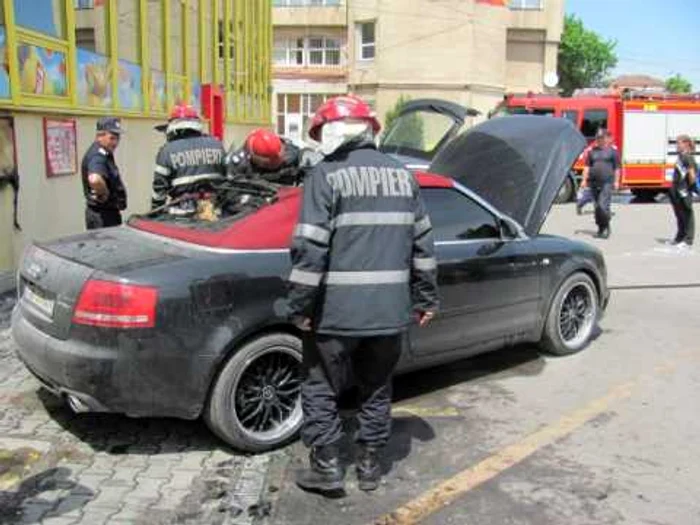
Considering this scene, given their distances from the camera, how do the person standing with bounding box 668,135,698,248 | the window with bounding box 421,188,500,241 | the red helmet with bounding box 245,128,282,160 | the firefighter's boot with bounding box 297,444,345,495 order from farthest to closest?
the person standing with bounding box 668,135,698,248
the red helmet with bounding box 245,128,282,160
the window with bounding box 421,188,500,241
the firefighter's boot with bounding box 297,444,345,495

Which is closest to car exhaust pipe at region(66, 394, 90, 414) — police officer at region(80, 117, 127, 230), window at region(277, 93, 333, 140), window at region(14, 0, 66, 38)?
police officer at region(80, 117, 127, 230)

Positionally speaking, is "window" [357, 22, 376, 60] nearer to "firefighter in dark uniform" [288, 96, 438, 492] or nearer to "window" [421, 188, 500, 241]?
"window" [421, 188, 500, 241]

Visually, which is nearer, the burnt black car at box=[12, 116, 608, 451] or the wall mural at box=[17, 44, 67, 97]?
the burnt black car at box=[12, 116, 608, 451]

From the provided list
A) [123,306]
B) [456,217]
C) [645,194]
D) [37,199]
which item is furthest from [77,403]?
[645,194]

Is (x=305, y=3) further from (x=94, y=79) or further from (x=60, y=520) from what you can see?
(x=60, y=520)

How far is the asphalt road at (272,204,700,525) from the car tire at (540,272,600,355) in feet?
0.38

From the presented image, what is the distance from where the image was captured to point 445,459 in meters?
4.27

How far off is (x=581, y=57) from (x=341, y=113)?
63381 mm

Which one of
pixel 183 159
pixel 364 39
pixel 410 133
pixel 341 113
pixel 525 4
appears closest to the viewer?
pixel 341 113

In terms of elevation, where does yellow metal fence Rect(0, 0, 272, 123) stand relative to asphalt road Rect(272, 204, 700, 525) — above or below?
above

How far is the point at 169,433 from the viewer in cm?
452

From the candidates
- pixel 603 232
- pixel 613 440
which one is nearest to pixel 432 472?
pixel 613 440

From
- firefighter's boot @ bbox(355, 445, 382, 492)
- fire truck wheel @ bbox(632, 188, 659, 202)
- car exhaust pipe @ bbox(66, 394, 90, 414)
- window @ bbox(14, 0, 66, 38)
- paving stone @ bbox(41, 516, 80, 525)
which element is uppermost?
window @ bbox(14, 0, 66, 38)

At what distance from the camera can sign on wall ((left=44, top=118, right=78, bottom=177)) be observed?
353 inches
